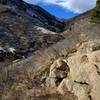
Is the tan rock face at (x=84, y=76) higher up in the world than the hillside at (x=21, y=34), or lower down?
lower down

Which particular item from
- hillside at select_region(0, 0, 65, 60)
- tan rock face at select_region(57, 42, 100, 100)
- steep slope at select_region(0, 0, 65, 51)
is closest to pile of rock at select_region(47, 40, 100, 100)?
tan rock face at select_region(57, 42, 100, 100)

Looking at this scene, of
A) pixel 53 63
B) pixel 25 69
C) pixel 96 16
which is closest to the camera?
pixel 53 63

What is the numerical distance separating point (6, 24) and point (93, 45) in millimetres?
34519

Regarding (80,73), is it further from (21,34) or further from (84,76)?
(21,34)

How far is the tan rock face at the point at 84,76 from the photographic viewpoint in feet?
48.0

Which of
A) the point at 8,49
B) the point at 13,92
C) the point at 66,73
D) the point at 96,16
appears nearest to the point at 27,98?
the point at 13,92

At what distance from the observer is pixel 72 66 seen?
1623cm

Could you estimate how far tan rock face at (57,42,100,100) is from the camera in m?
14.6

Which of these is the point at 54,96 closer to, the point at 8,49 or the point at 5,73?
the point at 5,73

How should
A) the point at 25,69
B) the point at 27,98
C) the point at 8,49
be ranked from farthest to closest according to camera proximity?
the point at 8,49, the point at 25,69, the point at 27,98

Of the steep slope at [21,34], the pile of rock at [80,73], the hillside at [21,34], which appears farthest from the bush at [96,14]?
the steep slope at [21,34]

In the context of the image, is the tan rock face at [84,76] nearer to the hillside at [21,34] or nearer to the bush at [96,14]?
the bush at [96,14]

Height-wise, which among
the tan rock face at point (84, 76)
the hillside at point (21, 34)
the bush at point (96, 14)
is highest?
the hillside at point (21, 34)

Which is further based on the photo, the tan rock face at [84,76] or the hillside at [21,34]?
the hillside at [21,34]
